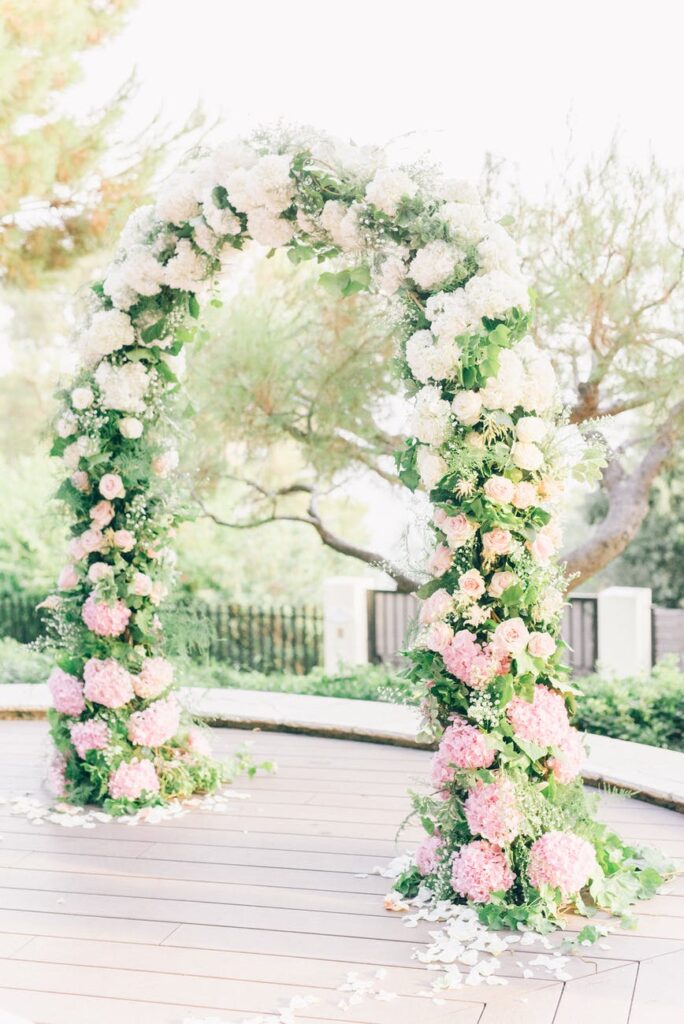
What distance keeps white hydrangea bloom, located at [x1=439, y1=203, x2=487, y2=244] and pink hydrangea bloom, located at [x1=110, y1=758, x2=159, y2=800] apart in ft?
8.06

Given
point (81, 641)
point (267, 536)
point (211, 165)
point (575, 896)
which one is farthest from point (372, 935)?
point (267, 536)

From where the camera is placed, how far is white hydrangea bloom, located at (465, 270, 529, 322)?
10.1 feet

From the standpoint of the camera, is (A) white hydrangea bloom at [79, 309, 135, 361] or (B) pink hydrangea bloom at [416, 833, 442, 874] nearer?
(B) pink hydrangea bloom at [416, 833, 442, 874]

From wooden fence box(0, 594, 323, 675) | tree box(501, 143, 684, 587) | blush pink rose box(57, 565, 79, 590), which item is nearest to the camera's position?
blush pink rose box(57, 565, 79, 590)

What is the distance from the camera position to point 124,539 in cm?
428

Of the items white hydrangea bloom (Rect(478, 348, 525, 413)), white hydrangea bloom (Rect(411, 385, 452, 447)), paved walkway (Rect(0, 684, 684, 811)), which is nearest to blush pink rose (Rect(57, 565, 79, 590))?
paved walkway (Rect(0, 684, 684, 811))

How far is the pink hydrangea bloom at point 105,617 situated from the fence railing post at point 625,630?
5.71 m

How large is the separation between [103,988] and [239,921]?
0.52 m

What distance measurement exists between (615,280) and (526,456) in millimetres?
4006

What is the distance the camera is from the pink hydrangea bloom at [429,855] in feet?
10.9

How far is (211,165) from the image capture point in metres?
3.67

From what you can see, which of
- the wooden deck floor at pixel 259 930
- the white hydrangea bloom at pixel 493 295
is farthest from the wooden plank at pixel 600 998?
the white hydrangea bloom at pixel 493 295

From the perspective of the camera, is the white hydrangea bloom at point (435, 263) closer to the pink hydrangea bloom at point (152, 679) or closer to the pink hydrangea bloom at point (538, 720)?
the pink hydrangea bloom at point (538, 720)

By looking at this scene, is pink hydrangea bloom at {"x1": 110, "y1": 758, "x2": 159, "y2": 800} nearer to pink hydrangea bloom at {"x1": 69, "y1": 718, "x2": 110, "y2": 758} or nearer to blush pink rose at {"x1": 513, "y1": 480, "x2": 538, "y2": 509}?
pink hydrangea bloom at {"x1": 69, "y1": 718, "x2": 110, "y2": 758}
